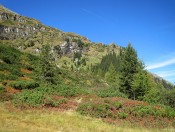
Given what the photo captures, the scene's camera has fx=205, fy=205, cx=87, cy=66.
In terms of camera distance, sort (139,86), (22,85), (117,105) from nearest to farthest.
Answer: (117,105) < (22,85) < (139,86)

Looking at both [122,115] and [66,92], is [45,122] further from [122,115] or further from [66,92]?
[66,92]

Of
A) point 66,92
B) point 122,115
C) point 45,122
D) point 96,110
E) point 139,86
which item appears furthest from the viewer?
point 139,86

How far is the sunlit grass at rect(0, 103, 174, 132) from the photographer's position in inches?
535

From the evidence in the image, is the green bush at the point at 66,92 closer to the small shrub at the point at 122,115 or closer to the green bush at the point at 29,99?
the green bush at the point at 29,99

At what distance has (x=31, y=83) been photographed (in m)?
26.3

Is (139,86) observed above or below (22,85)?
above

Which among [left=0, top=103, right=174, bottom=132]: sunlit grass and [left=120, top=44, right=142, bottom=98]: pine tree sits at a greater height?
[left=120, top=44, right=142, bottom=98]: pine tree

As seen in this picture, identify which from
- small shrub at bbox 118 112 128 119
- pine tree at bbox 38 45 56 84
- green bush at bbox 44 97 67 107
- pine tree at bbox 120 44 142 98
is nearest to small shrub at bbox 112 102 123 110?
small shrub at bbox 118 112 128 119

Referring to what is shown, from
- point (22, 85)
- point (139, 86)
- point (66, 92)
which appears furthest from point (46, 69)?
point (139, 86)

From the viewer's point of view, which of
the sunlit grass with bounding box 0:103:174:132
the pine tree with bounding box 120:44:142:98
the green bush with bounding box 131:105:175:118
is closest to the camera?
the sunlit grass with bounding box 0:103:174:132

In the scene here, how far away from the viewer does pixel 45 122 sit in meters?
15.5

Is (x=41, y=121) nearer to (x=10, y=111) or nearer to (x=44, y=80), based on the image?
(x=10, y=111)

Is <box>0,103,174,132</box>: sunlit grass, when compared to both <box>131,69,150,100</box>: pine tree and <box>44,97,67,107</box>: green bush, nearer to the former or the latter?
<box>44,97,67,107</box>: green bush

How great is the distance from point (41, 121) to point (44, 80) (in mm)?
16715
